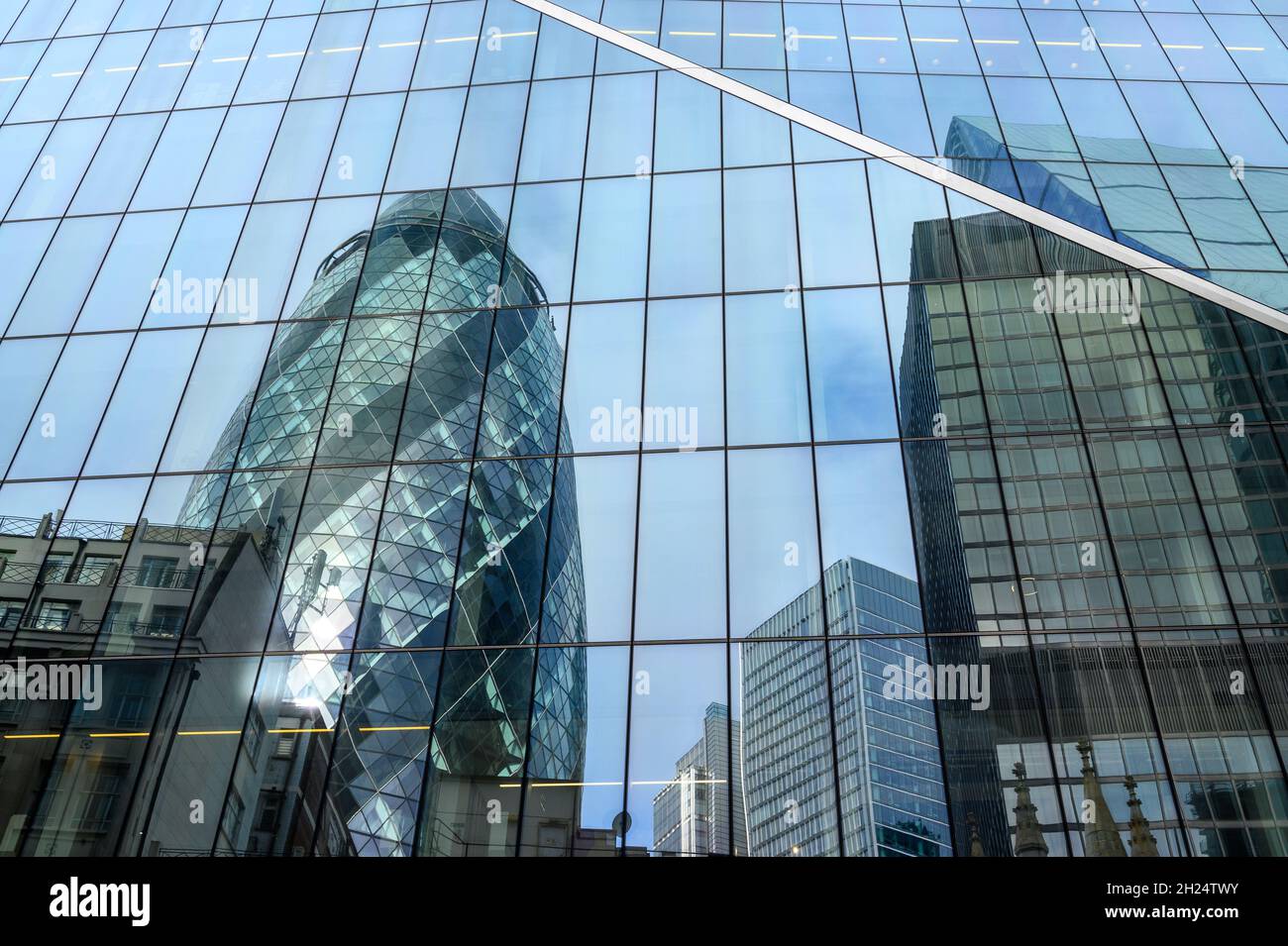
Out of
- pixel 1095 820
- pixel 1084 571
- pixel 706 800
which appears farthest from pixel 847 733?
pixel 1084 571

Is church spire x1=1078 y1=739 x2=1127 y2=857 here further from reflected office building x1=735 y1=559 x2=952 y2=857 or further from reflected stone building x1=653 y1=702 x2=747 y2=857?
reflected stone building x1=653 y1=702 x2=747 y2=857

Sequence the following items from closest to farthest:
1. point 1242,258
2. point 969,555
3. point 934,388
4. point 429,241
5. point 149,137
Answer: point 969,555 → point 934,388 → point 1242,258 → point 429,241 → point 149,137

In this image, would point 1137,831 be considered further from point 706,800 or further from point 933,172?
point 933,172

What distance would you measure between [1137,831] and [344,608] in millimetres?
14091

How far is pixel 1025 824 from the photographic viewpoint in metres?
14.0

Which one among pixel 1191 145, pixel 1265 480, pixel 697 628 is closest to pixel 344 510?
pixel 697 628

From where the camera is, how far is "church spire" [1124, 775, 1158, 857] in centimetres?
1325

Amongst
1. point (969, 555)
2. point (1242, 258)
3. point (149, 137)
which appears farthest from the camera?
point (149, 137)

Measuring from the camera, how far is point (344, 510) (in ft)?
61.4

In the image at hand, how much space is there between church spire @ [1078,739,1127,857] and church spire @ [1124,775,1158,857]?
0.64ft

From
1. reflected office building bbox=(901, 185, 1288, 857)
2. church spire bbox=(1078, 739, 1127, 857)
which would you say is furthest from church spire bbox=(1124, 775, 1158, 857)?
church spire bbox=(1078, 739, 1127, 857)

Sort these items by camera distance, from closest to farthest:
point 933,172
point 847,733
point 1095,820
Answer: point 1095,820
point 847,733
point 933,172

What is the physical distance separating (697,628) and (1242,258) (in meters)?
15.0
